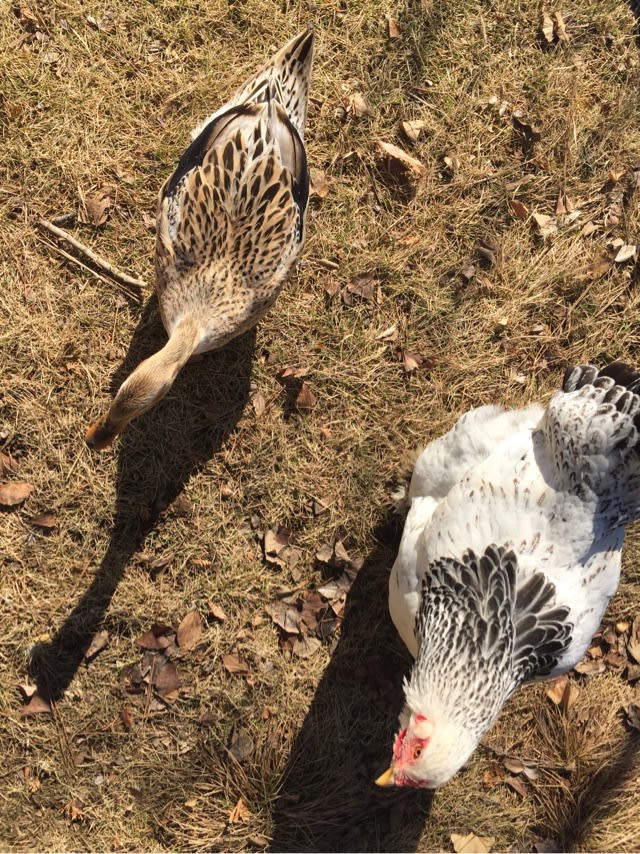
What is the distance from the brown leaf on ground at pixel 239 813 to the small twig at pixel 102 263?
3.54m

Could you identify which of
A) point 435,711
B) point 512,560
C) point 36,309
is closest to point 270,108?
point 36,309

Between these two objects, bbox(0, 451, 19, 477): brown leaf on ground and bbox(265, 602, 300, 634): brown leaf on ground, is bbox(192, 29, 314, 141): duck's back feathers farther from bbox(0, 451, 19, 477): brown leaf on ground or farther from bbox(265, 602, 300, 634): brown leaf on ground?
bbox(265, 602, 300, 634): brown leaf on ground

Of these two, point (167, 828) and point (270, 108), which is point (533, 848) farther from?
point (270, 108)

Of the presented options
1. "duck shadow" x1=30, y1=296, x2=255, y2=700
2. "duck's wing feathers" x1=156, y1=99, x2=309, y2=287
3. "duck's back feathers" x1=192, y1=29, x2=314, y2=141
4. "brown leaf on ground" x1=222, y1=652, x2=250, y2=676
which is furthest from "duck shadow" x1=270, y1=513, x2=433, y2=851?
"duck's back feathers" x1=192, y1=29, x2=314, y2=141

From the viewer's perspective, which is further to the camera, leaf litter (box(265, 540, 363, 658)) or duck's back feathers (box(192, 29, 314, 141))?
leaf litter (box(265, 540, 363, 658))

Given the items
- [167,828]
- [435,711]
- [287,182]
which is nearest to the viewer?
[435,711]

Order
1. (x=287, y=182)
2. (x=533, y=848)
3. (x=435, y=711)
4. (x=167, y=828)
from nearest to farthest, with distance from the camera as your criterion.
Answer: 1. (x=435, y=711)
2. (x=287, y=182)
3. (x=167, y=828)
4. (x=533, y=848)

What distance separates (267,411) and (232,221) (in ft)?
4.65

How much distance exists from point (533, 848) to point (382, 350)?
3.76 meters

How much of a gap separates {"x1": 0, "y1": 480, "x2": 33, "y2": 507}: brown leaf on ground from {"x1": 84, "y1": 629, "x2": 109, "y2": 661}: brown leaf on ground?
1049 millimetres

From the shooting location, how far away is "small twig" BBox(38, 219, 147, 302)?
461 centimetres

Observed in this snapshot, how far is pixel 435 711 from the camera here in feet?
10.9

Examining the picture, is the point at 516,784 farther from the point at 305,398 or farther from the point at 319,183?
the point at 319,183

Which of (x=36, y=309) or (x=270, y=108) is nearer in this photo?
(x=270, y=108)
